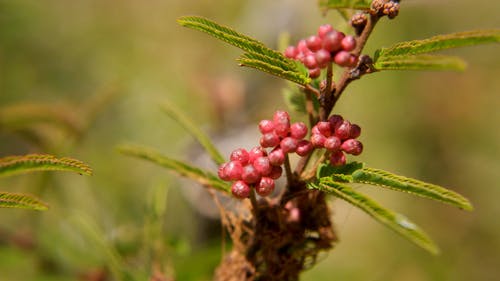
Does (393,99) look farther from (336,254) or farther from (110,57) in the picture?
(110,57)

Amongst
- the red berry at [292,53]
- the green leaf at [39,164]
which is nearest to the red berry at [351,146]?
the red berry at [292,53]

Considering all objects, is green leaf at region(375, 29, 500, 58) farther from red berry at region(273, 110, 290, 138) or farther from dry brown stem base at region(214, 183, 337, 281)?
dry brown stem base at region(214, 183, 337, 281)

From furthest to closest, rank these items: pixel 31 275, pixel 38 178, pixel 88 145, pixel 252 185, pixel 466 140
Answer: pixel 466 140
pixel 88 145
pixel 38 178
pixel 31 275
pixel 252 185

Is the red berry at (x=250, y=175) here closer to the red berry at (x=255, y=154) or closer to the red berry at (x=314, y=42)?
the red berry at (x=255, y=154)

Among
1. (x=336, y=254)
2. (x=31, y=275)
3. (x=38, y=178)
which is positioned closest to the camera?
(x=31, y=275)

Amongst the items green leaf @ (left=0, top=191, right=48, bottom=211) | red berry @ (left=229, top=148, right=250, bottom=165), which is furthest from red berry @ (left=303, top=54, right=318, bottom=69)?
green leaf @ (left=0, top=191, right=48, bottom=211)

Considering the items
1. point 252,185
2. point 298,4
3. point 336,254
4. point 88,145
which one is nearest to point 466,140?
point 336,254
